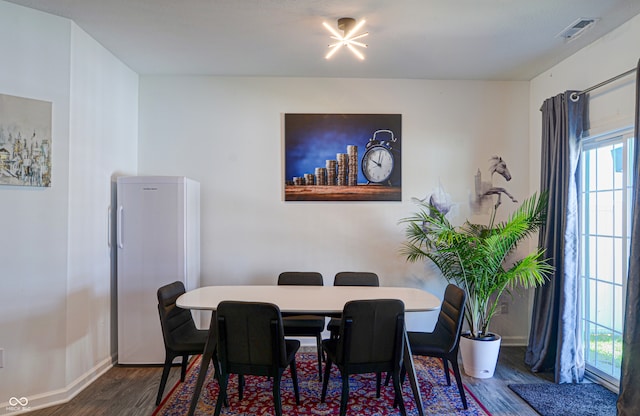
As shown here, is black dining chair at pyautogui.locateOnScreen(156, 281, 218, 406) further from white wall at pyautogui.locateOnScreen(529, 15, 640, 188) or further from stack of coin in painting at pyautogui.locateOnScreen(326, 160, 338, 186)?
white wall at pyautogui.locateOnScreen(529, 15, 640, 188)

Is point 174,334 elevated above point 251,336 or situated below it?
below

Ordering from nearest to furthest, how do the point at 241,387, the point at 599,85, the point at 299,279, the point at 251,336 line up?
the point at 251,336 < the point at 241,387 < the point at 599,85 < the point at 299,279

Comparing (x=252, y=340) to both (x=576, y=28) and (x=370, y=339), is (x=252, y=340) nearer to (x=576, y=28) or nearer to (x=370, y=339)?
(x=370, y=339)

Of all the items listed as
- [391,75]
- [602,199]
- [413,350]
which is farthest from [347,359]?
[391,75]

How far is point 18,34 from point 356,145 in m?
2.87

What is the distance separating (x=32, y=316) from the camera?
9.01 feet

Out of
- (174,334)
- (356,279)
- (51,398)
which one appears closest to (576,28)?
(356,279)

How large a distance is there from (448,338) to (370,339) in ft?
2.37

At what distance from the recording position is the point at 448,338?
276 cm

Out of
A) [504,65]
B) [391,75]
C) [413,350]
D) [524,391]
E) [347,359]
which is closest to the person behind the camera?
[347,359]

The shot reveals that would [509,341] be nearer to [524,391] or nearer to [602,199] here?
[524,391]

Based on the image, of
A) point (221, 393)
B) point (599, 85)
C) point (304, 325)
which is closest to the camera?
point (221, 393)

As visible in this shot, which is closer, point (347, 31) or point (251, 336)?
point (251, 336)

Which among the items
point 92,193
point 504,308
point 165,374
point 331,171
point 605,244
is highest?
point 331,171
